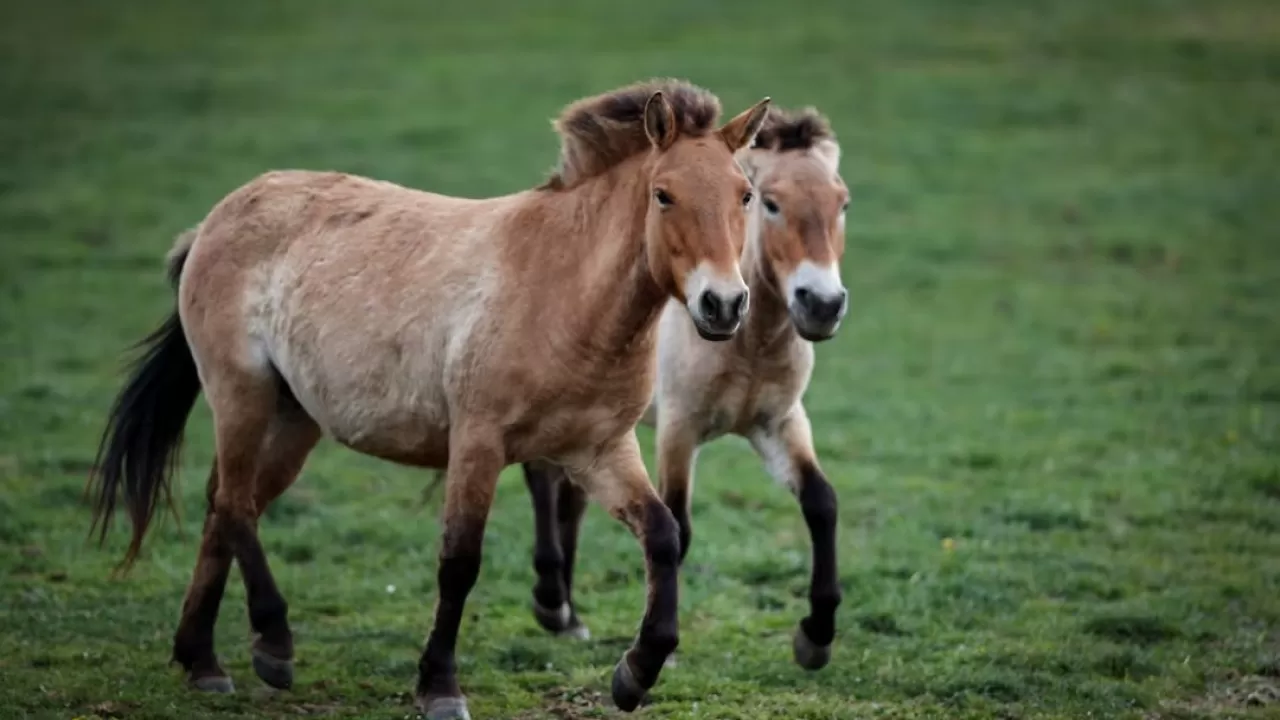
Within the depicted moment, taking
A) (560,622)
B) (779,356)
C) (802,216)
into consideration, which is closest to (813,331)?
(802,216)

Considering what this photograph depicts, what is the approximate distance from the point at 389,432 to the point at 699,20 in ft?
72.6

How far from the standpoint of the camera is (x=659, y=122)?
588 cm

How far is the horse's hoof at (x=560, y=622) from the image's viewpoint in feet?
25.6

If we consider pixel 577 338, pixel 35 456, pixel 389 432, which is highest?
pixel 577 338

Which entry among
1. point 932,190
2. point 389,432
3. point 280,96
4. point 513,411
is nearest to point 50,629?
point 389,432

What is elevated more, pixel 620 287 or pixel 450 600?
pixel 620 287

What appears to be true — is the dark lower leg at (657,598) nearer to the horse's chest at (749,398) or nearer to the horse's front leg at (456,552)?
the horse's front leg at (456,552)

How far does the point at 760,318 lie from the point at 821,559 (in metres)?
1.04

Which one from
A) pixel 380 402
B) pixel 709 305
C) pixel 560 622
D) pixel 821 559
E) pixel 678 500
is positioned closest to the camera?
pixel 709 305

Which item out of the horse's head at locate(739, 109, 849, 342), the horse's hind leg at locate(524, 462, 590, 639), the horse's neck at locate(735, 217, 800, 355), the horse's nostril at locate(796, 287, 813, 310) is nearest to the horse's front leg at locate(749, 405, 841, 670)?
the horse's neck at locate(735, 217, 800, 355)

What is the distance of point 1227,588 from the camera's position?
8.35 metres

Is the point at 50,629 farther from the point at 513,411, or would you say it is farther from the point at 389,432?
the point at 513,411

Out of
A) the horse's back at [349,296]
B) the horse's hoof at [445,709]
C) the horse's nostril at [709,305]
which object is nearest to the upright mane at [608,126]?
the horse's back at [349,296]

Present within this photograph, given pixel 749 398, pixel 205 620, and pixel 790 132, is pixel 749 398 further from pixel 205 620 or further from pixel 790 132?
pixel 205 620
